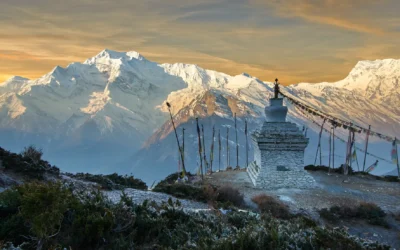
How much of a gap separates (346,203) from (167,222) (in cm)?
1154

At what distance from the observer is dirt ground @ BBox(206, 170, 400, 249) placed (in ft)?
53.4

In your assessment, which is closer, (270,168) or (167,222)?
(167,222)

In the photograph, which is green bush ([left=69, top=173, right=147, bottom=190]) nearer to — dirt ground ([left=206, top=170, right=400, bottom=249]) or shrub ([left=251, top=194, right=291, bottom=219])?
dirt ground ([left=206, top=170, right=400, bottom=249])

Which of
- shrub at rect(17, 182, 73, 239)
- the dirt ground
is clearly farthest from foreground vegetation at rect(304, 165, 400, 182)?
shrub at rect(17, 182, 73, 239)

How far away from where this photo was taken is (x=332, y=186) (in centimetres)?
2419

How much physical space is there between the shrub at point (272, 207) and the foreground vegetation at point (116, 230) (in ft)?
16.8

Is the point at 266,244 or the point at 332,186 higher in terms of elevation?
the point at 332,186

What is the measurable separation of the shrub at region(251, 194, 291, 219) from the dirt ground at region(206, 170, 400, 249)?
0.48 metres

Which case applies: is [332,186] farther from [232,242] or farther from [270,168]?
[232,242]

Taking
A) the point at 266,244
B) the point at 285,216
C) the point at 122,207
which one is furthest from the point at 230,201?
the point at 266,244

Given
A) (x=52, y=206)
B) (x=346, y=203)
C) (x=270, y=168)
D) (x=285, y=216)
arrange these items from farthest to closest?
(x=270, y=168), (x=346, y=203), (x=285, y=216), (x=52, y=206)

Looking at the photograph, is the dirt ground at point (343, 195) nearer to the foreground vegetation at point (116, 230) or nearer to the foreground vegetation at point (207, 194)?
the foreground vegetation at point (207, 194)

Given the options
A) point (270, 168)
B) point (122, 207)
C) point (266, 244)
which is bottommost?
point (266, 244)

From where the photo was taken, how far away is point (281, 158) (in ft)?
79.5
